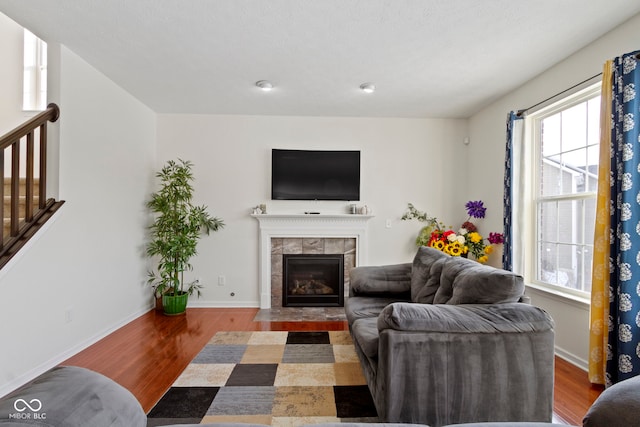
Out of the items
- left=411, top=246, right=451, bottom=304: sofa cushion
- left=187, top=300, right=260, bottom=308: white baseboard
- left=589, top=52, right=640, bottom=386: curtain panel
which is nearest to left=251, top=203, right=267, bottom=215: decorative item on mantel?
left=187, top=300, right=260, bottom=308: white baseboard

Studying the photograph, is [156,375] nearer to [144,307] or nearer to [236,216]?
[144,307]

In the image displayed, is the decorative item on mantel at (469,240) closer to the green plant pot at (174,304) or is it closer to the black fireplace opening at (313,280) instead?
the black fireplace opening at (313,280)

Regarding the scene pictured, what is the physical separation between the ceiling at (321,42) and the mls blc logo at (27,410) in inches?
85.2

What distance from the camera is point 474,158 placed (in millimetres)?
4062

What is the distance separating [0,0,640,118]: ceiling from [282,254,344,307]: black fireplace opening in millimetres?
2065

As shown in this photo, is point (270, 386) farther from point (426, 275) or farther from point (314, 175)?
point (314, 175)

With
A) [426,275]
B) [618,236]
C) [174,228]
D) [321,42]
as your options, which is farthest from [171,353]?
[618,236]

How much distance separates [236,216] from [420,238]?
2.47 m

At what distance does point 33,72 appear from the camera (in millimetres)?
3561

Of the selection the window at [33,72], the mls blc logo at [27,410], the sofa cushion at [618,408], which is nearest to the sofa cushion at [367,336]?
the sofa cushion at [618,408]

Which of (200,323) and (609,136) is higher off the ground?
(609,136)

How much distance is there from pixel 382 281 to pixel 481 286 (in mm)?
1141

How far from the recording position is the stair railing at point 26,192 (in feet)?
7.09

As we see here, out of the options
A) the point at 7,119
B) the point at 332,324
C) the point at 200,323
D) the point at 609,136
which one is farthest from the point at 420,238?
the point at 7,119
